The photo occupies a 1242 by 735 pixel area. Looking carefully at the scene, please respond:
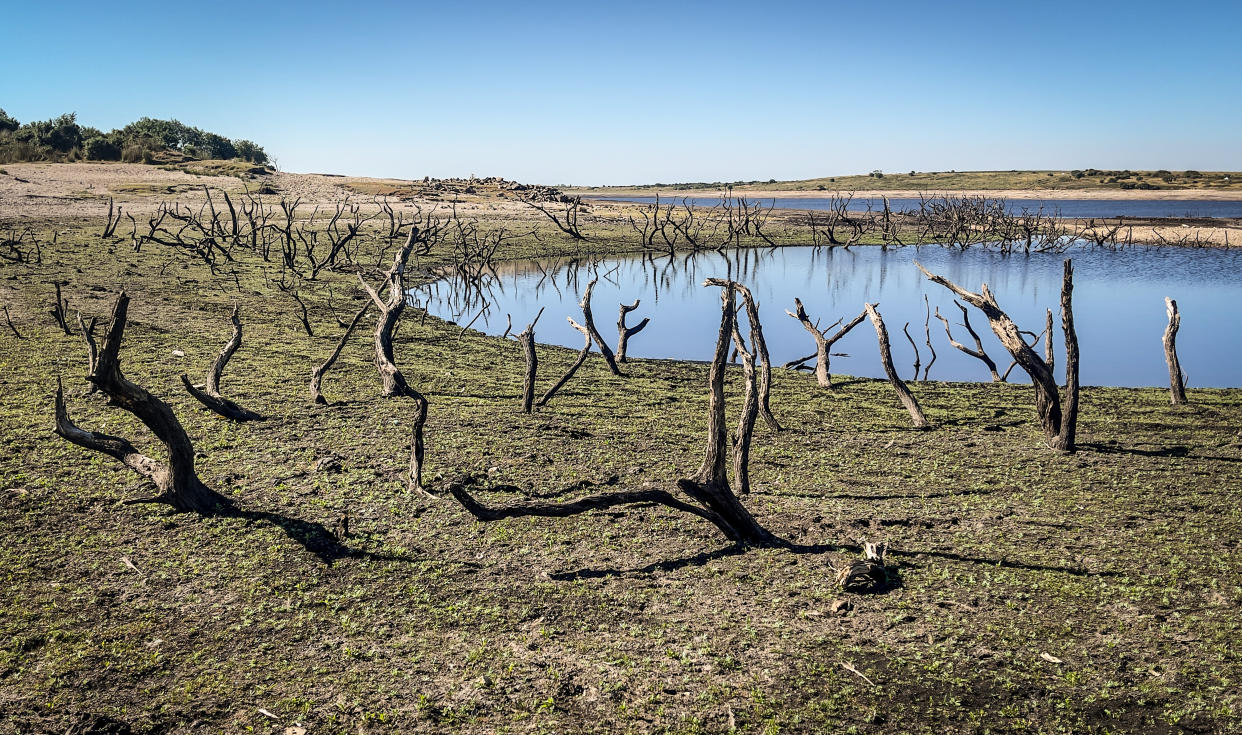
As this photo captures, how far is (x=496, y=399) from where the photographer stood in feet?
40.2

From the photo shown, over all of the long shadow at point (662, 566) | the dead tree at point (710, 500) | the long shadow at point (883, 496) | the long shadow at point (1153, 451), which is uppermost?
the dead tree at point (710, 500)

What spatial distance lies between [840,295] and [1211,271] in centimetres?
1733

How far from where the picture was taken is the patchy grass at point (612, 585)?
194 inches

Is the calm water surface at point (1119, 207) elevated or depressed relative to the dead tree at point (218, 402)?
elevated

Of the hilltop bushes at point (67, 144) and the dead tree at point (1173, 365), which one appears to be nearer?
the dead tree at point (1173, 365)

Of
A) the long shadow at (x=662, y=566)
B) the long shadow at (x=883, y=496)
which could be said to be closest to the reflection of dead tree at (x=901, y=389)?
the long shadow at (x=883, y=496)

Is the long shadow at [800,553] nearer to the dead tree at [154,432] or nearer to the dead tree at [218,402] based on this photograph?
the dead tree at [154,432]

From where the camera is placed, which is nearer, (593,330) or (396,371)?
(396,371)

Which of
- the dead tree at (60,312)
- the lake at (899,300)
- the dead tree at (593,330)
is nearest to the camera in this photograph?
the dead tree at (60,312)

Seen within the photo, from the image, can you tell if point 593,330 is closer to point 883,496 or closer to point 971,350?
point 971,350

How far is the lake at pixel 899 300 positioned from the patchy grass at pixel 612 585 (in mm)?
7855

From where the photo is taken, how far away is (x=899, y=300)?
91.1 ft

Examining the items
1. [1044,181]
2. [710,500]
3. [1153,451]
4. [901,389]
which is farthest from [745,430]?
[1044,181]

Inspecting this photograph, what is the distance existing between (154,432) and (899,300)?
24.6 meters
